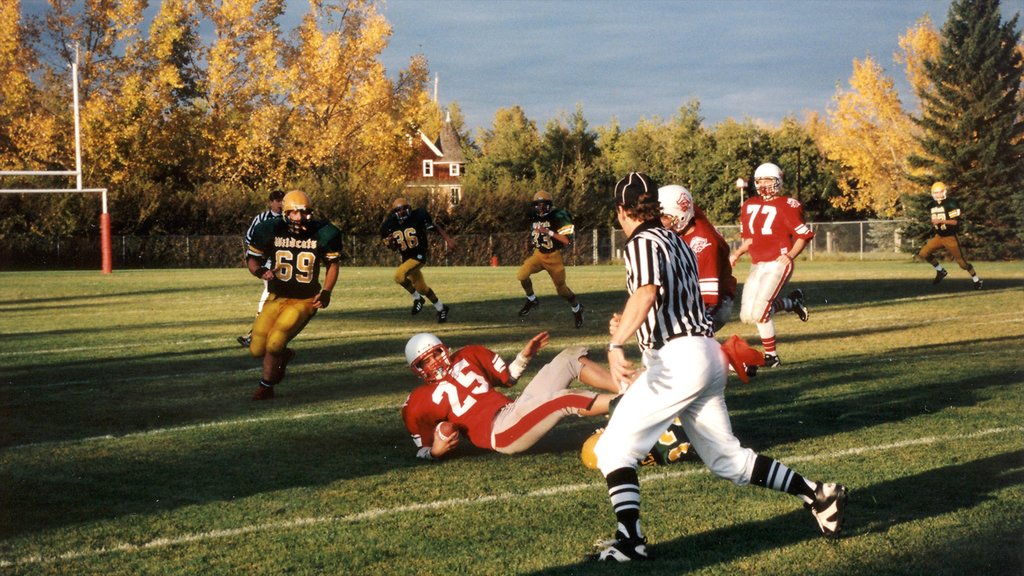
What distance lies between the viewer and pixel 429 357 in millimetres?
7887

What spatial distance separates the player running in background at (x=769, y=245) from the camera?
12.6 m

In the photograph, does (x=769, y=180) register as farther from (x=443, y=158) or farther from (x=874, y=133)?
(x=443, y=158)

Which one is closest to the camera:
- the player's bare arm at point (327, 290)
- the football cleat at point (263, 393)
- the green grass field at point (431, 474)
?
the green grass field at point (431, 474)

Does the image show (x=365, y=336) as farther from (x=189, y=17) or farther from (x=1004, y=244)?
(x=189, y=17)

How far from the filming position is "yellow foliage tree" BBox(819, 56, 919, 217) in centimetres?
6066

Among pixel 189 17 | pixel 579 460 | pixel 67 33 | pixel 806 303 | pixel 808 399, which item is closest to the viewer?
pixel 579 460

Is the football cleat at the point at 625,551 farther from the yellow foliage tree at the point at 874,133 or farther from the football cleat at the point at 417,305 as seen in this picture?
the yellow foliage tree at the point at 874,133

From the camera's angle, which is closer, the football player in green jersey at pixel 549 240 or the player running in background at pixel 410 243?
the football player in green jersey at pixel 549 240

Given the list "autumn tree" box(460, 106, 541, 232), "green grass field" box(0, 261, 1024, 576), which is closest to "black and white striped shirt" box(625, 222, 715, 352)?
"green grass field" box(0, 261, 1024, 576)

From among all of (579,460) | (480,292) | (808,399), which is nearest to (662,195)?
(579,460)

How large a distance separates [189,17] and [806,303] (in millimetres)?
39321

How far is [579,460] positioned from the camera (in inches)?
305

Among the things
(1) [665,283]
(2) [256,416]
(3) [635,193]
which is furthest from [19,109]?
(1) [665,283]

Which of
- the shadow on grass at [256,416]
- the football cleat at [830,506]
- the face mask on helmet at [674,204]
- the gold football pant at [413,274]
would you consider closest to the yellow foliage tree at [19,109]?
the gold football pant at [413,274]
